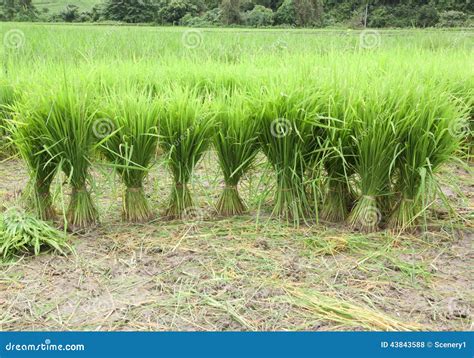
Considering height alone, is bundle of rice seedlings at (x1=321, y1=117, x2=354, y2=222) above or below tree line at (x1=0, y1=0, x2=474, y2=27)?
below

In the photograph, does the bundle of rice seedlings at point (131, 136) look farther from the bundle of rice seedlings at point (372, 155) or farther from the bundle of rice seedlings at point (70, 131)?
the bundle of rice seedlings at point (372, 155)

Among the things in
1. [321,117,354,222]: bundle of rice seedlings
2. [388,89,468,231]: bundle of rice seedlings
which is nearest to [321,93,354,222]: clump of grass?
[321,117,354,222]: bundle of rice seedlings

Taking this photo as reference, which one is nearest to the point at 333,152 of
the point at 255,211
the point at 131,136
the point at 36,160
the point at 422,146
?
the point at 422,146

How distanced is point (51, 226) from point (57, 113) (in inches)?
23.7

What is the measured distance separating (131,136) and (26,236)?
Answer: 2.38ft

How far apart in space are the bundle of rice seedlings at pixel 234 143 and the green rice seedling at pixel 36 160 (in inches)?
36.1

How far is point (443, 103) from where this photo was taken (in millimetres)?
2705

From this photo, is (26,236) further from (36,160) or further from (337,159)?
(337,159)

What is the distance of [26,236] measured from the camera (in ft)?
8.11

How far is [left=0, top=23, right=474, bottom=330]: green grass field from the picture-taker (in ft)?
6.94

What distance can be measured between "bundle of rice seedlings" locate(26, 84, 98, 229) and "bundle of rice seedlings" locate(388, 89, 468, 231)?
5.39 feet

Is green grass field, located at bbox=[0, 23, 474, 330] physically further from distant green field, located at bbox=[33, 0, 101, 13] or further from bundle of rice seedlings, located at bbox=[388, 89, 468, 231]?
distant green field, located at bbox=[33, 0, 101, 13]

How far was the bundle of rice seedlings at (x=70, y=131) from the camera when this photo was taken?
8.50 feet

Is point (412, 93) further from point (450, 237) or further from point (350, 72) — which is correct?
point (450, 237)
